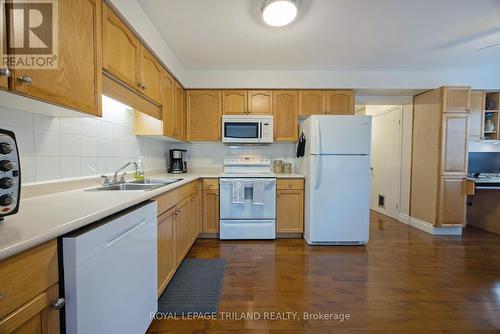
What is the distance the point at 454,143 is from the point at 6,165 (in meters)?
4.38

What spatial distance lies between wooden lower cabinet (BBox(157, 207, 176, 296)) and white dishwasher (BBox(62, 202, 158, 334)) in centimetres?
21

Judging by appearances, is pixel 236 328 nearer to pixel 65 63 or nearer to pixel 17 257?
pixel 17 257

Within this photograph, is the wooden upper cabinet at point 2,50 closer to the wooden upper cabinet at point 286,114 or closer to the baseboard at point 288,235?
the wooden upper cabinet at point 286,114

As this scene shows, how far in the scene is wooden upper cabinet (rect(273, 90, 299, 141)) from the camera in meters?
3.25

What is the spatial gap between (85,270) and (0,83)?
0.76 meters

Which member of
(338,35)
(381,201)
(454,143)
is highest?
(338,35)

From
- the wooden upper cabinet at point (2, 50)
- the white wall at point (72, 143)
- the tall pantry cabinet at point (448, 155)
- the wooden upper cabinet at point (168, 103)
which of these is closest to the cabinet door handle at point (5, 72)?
the wooden upper cabinet at point (2, 50)

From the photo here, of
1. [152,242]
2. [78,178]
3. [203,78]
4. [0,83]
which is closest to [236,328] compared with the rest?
[152,242]

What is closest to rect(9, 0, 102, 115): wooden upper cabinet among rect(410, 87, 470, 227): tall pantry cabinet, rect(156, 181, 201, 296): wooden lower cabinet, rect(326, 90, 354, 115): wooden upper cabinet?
rect(156, 181, 201, 296): wooden lower cabinet

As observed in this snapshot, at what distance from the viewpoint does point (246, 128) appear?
3.15 meters

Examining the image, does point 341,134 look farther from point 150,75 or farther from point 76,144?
point 76,144

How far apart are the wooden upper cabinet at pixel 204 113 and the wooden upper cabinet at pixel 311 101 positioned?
1.24m

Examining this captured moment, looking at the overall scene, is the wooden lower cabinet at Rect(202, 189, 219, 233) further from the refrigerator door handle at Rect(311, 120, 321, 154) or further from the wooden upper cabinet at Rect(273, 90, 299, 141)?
the refrigerator door handle at Rect(311, 120, 321, 154)

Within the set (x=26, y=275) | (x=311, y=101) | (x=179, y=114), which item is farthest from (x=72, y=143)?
(x=311, y=101)
